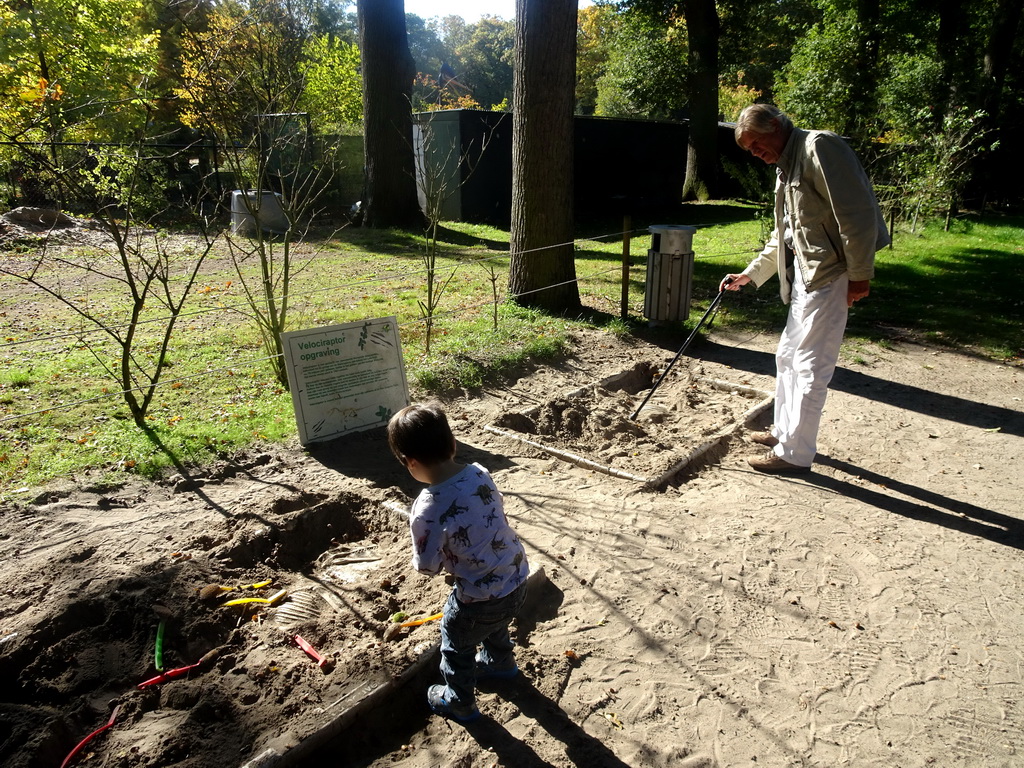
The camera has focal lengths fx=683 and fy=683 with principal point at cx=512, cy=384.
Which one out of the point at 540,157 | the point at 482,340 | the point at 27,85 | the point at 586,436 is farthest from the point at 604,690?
the point at 27,85

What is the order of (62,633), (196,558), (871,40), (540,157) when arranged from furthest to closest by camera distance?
1. (871,40)
2. (540,157)
3. (196,558)
4. (62,633)

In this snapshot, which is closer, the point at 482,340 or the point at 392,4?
the point at 482,340

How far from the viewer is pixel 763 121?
13.8 feet

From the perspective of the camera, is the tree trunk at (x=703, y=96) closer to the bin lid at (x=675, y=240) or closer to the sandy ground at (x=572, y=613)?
the bin lid at (x=675, y=240)

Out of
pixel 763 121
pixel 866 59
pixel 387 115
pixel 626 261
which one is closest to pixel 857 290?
pixel 763 121

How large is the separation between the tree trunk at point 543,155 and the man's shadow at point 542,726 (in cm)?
593

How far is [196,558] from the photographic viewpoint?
3617mm

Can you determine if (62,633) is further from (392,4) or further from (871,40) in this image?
(871,40)

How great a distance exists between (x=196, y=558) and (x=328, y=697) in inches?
51.9

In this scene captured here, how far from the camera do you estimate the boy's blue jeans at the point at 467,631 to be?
2564mm

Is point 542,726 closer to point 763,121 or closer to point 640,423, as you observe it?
point 640,423

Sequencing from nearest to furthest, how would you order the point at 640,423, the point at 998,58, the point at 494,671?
1. the point at 494,671
2. the point at 640,423
3. the point at 998,58

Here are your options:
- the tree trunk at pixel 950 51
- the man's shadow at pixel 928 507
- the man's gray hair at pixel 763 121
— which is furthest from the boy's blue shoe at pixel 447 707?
the tree trunk at pixel 950 51

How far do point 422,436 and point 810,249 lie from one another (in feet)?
9.71
